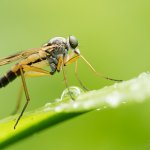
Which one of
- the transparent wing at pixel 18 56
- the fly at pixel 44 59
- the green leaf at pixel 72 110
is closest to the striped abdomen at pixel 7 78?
the fly at pixel 44 59

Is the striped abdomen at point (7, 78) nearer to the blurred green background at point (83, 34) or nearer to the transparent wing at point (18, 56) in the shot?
the blurred green background at point (83, 34)

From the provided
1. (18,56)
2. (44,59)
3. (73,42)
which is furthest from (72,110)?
(73,42)

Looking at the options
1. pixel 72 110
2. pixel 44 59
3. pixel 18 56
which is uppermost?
pixel 72 110

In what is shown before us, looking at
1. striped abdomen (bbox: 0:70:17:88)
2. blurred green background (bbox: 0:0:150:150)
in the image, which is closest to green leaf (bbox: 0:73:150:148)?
blurred green background (bbox: 0:0:150:150)

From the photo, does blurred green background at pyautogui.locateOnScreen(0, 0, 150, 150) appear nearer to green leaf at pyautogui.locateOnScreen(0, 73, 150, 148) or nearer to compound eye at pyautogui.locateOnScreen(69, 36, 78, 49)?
compound eye at pyautogui.locateOnScreen(69, 36, 78, 49)

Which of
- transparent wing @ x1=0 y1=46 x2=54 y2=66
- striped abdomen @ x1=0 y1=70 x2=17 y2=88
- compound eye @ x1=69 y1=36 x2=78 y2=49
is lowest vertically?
striped abdomen @ x1=0 y1=70 x2=17 y2=88

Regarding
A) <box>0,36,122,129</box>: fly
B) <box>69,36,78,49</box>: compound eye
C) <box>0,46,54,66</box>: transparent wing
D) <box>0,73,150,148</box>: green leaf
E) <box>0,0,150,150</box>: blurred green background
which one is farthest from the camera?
<box>69,36,78,49</box>: compound eye

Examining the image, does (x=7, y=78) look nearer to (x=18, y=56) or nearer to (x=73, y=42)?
(x=18, y=56)
